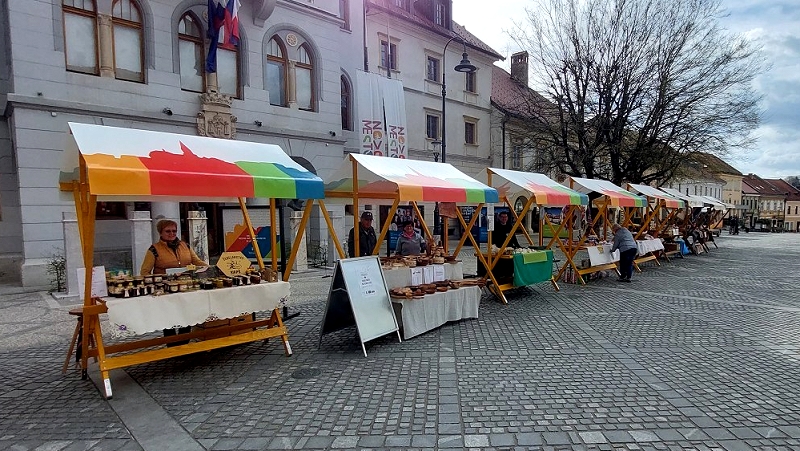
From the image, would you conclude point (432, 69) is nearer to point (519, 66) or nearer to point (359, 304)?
point (519, 66)

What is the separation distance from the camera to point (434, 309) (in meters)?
6.61

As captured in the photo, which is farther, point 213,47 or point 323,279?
point 213,47

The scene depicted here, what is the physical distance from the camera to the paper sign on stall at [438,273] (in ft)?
24.0

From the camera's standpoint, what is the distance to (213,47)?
12625 millimetres

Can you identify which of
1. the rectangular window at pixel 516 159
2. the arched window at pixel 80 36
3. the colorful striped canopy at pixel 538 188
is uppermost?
the arched window at pixel 80 36

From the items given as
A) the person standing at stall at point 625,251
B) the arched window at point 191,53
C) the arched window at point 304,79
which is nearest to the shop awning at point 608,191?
the person standing at stall at point 625,251

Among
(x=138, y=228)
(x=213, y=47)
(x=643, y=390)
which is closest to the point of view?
(x=643, y=390)

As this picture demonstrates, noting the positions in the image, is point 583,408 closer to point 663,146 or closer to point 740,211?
point 663,146

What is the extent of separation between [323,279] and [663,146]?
1708cm

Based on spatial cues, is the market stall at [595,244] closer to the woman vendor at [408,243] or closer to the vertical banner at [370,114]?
the woman vendor at [408,243]

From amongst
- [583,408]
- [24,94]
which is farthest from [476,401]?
[24,94]

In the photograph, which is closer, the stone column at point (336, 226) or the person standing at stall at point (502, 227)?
the person standing at stall at point (502, 227)

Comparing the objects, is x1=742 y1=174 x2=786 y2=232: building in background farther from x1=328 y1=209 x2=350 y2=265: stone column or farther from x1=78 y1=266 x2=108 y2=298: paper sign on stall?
x1=78 y1=266 x2=108 y2=298: paper sign on stall

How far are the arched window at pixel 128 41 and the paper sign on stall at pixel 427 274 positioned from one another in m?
10.4
